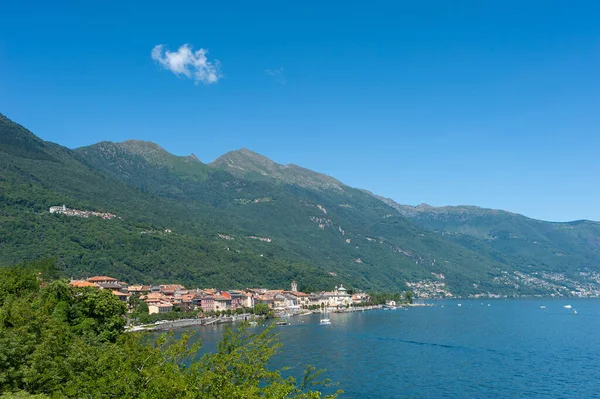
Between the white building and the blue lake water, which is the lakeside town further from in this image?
the blue lake water

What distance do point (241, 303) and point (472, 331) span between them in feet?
218

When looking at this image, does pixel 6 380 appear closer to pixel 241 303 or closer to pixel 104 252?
pixel 241 303

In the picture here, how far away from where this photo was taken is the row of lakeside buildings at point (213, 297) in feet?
364

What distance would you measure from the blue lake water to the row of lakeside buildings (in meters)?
25.3

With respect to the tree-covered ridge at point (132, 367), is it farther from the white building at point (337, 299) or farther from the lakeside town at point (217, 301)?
the white building at point (337, 299)

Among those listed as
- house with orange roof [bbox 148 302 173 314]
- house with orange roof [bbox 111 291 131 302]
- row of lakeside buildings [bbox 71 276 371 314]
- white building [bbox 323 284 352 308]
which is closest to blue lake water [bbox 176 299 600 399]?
house with orange roof [bbox 148 302 173 314]

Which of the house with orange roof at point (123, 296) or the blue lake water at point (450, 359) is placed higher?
the house with orange roof at point (123, 296)

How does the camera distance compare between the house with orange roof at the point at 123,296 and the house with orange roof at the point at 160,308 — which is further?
the house with orange roof at the point at 160,308

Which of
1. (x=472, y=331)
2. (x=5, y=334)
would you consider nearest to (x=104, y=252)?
(x=472, y=331)

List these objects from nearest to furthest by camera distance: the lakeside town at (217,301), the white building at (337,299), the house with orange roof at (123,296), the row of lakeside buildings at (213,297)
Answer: the house with orange roof at (123,296), the lakeside town at (217,301), the row of lakeside buildings at (213,297), the white building at (337,299)

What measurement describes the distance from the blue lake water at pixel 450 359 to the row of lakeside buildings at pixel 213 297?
25.3 meters

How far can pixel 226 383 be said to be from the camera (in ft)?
50.2

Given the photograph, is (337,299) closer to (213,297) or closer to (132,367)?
(213,297)

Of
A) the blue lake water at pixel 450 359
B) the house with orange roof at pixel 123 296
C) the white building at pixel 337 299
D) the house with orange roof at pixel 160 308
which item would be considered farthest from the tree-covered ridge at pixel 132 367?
the white building at pixel 337 299
